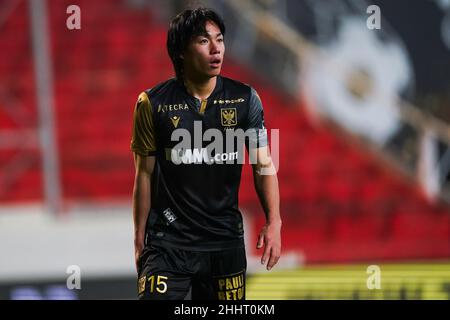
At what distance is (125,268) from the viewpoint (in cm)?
834

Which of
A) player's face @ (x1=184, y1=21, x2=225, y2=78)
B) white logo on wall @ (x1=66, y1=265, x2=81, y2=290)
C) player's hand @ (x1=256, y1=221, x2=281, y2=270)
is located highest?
player's face @ (x1=184, y1=21, x2=225, y2=78)

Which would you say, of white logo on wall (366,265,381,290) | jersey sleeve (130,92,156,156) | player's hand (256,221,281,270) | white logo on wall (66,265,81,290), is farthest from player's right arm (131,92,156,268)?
white logo on wall (366,265,381,290)

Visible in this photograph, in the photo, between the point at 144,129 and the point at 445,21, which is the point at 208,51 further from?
the point at 445,21

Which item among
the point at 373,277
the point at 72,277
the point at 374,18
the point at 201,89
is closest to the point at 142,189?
the point at 201,89

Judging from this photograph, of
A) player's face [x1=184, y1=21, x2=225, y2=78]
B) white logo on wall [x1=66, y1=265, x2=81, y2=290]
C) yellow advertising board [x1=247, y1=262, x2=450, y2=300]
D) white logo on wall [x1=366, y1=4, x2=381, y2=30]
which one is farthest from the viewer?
white logo on wall [x1=366, y1=4, x2=381, y2=30]

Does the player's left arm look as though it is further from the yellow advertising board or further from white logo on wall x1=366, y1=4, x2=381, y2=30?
white logo on wall x1=366, y1=4, x2=381, y2=30

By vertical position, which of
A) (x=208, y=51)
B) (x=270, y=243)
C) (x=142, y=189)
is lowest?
(x=270, y=243)

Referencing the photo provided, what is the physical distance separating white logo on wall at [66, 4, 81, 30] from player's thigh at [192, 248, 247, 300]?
16.5 ft

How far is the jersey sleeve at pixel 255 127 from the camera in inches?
169

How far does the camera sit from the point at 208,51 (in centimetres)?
414

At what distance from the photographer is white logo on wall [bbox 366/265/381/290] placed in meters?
7.76

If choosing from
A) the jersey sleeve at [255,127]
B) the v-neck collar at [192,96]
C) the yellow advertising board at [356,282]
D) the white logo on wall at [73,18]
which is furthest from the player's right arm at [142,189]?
the white logo on wall at [73,18]

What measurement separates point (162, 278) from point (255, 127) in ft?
2.74
